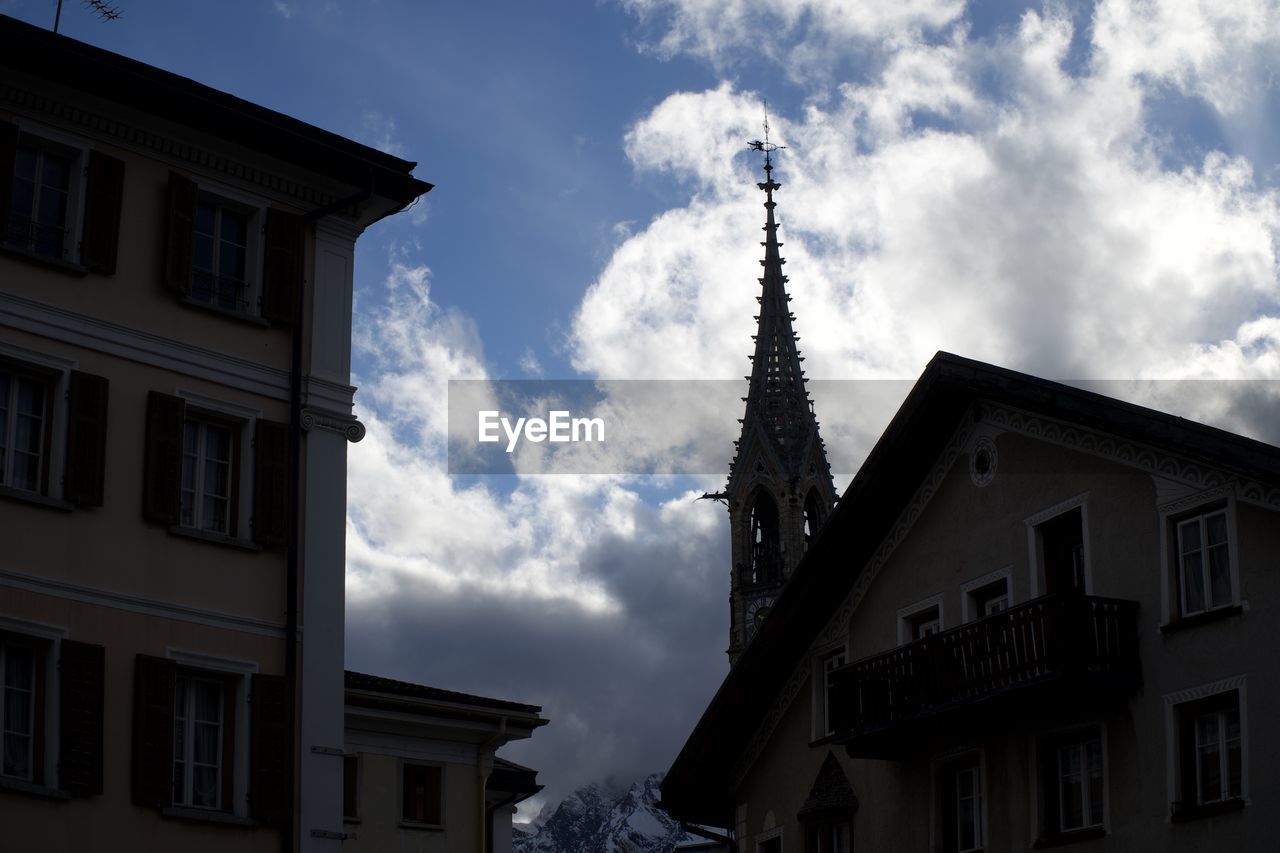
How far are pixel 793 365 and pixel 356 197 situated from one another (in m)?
106

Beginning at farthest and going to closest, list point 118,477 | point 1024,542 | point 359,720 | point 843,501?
point 359,720 → point 843,501 → point 1024,542 → point 118,477

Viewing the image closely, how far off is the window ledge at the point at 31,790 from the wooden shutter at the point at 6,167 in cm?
665

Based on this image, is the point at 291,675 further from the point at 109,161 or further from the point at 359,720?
the point at 359,720

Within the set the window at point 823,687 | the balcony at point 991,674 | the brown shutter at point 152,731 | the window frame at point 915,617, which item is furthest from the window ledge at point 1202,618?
the brown shutter at point 152,731

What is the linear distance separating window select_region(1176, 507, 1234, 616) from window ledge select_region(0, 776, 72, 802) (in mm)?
15250

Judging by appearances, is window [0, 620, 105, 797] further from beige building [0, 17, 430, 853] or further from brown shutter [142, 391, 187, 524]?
brown shutter [142, 391, 187, 524]

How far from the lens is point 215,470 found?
26.0 meters

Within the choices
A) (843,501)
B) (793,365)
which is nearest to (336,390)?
(843,501)

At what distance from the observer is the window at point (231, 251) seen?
26062 millimetres

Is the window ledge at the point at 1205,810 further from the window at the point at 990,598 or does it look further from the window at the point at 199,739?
the window at the point at 199,739

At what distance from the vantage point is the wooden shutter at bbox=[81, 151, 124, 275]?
25.2m

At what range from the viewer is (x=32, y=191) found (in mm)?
25000

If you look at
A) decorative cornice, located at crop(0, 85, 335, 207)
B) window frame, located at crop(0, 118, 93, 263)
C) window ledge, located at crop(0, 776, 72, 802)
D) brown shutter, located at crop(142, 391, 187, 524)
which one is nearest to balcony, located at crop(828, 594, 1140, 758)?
decorative cornice, located at crop(0, 85, 335, 207)

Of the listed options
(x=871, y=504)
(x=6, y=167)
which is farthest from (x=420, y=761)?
(x=6, y=167)
